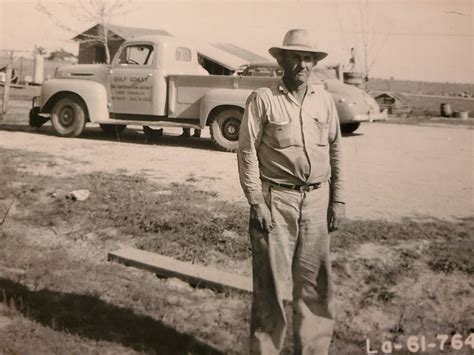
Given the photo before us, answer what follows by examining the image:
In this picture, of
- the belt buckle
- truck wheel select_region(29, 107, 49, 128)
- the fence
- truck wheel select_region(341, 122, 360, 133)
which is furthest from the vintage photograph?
the fence

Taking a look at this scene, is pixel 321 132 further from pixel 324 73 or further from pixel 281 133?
pixel 324 73

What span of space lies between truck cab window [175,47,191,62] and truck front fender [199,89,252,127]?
1.58 metres

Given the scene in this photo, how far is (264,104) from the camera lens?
2635 millimetres

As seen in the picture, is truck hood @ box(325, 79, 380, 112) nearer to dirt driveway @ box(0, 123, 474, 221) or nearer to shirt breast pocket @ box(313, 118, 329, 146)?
dirt driveway @ box(0, 123, 474, 221)

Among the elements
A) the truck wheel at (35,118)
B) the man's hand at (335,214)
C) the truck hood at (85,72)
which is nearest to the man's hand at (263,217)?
the man's hand at (335,214)

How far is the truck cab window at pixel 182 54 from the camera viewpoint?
409 inches

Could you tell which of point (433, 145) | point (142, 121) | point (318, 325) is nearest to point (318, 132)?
point (318, 325)

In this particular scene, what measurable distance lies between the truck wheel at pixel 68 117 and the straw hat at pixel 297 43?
8440 mm

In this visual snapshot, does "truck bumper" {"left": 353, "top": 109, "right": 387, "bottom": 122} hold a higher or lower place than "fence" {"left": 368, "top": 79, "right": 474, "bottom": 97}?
lower

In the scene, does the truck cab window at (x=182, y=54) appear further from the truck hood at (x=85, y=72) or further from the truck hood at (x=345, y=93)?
the truck hood at (x=345, y=93)

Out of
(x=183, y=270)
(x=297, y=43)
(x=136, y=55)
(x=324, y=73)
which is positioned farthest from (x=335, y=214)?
(x=324, y=73)

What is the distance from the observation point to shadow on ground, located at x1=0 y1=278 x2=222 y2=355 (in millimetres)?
2977

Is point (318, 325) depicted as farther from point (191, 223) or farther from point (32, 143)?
point (32, 143)

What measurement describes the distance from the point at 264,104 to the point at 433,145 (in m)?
9.31
